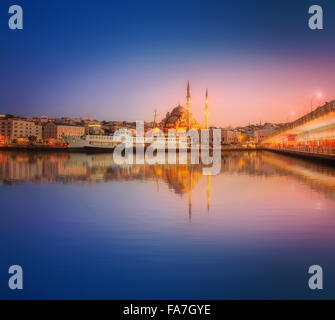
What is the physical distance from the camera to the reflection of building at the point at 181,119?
93.8m

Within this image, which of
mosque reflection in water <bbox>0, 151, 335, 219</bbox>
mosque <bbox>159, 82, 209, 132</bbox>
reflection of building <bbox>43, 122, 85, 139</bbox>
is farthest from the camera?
mosque <bbox>159, 82, 209, 132</bbox>

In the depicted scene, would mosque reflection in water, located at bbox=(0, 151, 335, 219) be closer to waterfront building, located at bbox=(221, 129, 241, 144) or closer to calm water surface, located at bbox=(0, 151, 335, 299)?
calm water surface, located at bbox=(0, 151, 335, 299)

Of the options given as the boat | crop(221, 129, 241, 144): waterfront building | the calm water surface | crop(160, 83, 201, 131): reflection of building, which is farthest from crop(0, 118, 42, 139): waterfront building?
the calm water surface

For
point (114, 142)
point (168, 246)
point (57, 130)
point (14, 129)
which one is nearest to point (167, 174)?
point (168, 246)

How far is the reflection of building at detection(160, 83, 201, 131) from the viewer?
308 feet

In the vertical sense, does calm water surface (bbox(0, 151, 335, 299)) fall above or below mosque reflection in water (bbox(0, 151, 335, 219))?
below

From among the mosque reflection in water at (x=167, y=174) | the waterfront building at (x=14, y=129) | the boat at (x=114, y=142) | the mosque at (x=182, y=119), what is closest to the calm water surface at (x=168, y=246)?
the mosque reflection in water at (x=167, y=174)

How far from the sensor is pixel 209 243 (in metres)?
5.13

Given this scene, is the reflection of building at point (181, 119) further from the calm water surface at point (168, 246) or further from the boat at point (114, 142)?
the calm water surface at point (168, 246)

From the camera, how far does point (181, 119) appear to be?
95188 mm

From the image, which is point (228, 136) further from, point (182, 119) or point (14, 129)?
point (14, 129)

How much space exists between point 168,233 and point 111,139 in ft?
195
